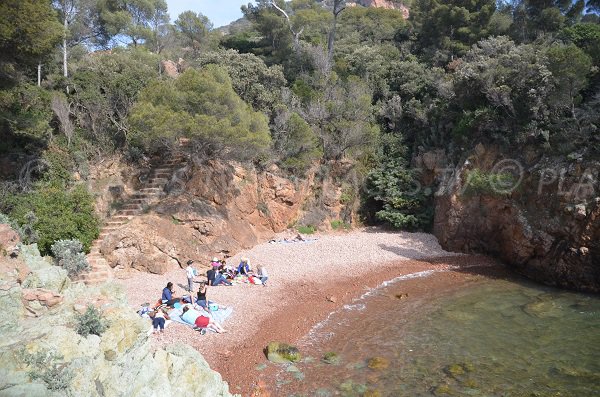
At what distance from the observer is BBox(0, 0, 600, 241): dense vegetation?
18078 mm

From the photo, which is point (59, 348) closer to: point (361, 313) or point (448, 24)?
point (361, 313)

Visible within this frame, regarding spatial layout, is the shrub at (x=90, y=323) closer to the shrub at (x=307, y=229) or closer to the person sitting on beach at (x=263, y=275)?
the person sitting on beach at (x=263, y=275)

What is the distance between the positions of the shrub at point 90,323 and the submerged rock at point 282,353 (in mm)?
5128

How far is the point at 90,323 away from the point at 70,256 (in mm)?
9115

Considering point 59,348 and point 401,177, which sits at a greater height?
point 401,177

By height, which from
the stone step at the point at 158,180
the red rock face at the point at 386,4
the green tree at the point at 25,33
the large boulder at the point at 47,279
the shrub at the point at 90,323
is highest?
the red rock face at the point at 386,4

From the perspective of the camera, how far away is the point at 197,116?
60.1ft

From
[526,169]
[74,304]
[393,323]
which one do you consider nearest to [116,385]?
[74,304]

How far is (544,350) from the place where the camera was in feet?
37.8

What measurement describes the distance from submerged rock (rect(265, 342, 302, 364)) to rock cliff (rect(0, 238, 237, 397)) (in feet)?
10.3

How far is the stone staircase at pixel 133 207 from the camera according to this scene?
15.6 m

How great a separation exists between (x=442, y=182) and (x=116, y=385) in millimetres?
21623

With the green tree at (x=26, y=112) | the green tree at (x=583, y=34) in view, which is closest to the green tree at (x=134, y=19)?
the green tree at (x=26, y=112)

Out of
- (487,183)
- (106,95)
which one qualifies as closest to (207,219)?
(106,95)
